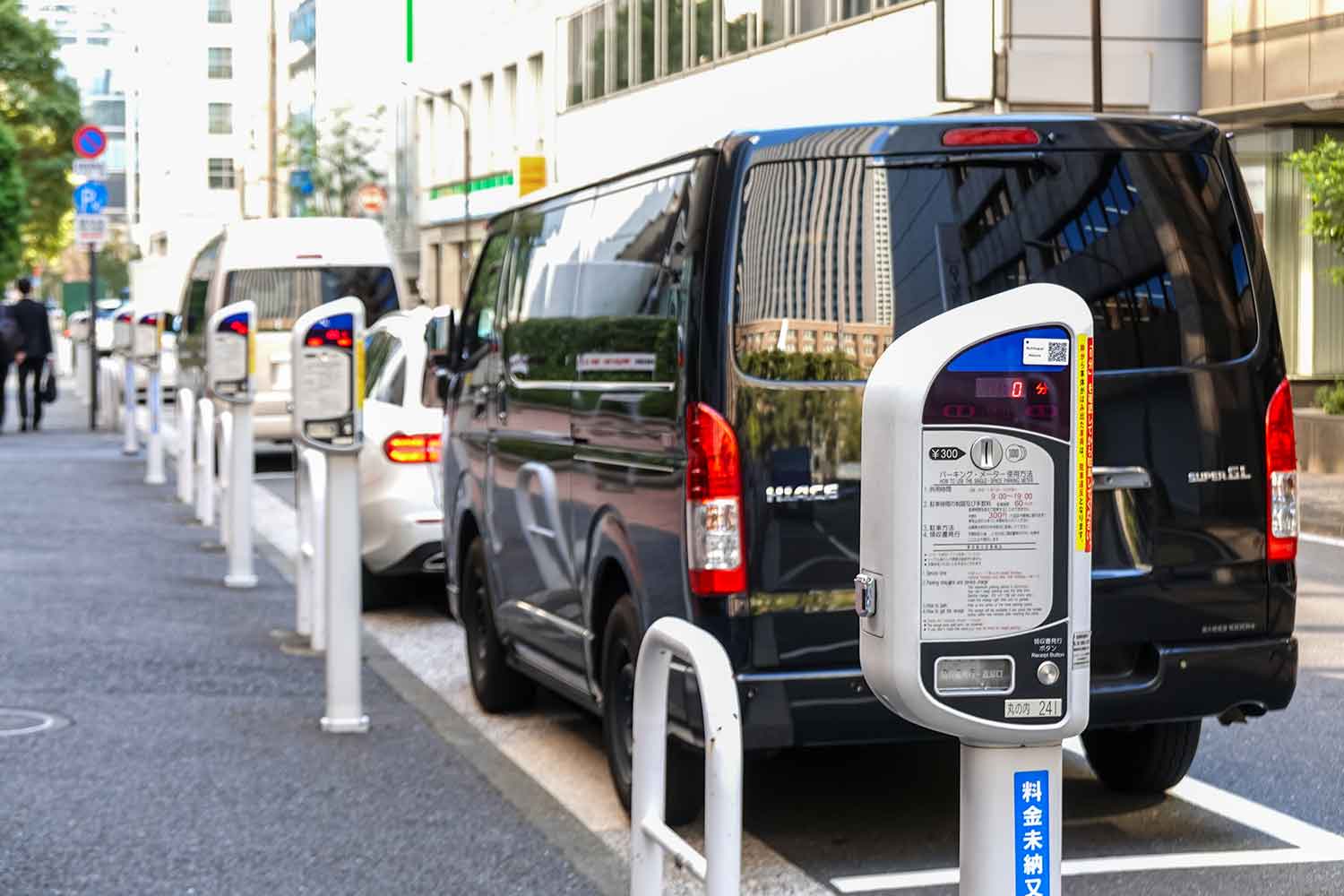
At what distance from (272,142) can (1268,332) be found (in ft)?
187

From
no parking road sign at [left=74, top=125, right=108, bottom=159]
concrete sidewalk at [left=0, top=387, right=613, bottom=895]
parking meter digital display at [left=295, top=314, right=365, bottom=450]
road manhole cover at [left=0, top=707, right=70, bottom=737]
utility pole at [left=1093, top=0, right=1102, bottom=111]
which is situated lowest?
concrete sidewalk at [left=0, top=387, right=613, bottom=895]

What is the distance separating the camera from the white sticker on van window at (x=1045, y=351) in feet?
11.5

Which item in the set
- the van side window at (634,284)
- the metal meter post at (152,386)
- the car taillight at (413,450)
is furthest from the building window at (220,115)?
the van side window at (634,284)

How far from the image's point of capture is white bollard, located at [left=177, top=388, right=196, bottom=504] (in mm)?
18203

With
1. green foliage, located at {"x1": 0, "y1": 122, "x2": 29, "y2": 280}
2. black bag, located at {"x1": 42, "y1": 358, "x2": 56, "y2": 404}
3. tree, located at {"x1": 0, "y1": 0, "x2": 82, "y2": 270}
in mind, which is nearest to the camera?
black bag, located at {"x1": 42, "y1": 358, "x2": 56, "y2": 404}

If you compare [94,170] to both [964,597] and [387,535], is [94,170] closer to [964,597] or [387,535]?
[387,535]

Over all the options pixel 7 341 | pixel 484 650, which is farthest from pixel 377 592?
pixel 7 341

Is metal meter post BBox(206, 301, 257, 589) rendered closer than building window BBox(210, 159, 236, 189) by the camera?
Yes

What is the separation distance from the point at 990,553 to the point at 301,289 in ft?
68.7

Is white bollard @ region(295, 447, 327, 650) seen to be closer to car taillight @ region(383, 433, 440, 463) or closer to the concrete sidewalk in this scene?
the concrete sidewalk

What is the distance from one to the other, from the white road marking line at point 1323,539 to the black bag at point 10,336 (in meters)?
19.1

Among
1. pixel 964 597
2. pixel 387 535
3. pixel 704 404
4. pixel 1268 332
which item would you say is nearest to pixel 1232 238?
pixel 1268 332

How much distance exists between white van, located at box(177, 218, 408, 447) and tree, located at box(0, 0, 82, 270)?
3465 centimetres

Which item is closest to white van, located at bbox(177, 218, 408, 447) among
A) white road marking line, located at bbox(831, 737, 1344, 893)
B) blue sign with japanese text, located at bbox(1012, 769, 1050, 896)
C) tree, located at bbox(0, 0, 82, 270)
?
white road marking line, located at bbox(831, 737, 1344, 893)
